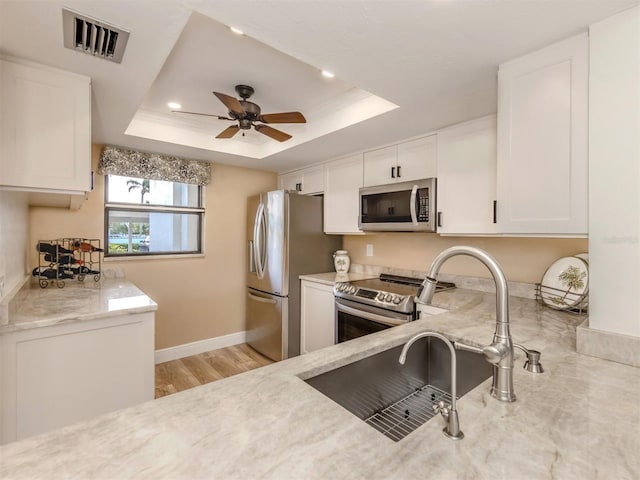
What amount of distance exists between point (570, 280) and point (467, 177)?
0.91 meters

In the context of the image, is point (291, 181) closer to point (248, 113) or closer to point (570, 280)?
point (248, 113)

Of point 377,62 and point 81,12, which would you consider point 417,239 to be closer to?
point 377,62

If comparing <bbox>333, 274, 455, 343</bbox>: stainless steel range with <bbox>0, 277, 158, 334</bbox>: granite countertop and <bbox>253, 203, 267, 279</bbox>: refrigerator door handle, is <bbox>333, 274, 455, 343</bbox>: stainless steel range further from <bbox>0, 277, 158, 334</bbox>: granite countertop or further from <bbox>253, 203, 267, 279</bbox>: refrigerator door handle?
<bbox>0, 277, 158, 334</bbox>: granite countertop

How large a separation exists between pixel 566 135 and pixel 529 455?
1.30 m

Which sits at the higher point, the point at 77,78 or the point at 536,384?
the point at 77,78

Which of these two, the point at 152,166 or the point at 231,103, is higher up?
the point at 231,103

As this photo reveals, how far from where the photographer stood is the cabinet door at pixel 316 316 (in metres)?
2.92

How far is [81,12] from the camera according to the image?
46.9 inches

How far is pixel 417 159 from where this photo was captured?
8.49 feet

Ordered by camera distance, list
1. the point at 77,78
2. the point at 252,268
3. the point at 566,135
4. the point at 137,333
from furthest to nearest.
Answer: the point at 252,268 < the point at 137,333 < the point at 77,78 < the point at 566,135

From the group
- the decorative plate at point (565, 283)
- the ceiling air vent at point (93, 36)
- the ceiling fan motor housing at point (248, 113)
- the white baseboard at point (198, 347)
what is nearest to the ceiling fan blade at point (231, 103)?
the ceiling fan motor housing at point (248, 113)

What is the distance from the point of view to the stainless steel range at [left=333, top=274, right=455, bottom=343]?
2.24 metres

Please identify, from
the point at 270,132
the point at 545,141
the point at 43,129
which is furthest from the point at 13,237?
the point at 545,141

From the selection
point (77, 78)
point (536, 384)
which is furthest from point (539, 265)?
point (77, 78)
